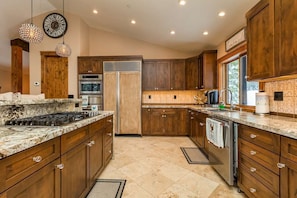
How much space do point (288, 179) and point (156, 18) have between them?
11.8ft

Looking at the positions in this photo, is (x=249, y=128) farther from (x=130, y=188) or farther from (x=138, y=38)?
(x=138, y=38)

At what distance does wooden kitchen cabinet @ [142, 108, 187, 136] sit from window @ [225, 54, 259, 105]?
148 cm

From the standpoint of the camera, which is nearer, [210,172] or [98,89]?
[210,172]

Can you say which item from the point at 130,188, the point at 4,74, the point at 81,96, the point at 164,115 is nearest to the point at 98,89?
the point at 81,96

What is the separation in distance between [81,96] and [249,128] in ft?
14.3

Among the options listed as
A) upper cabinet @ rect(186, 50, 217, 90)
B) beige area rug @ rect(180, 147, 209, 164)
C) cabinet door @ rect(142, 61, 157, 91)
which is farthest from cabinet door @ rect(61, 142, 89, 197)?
upper cabinet @ rect(186, 50, 217, 90)

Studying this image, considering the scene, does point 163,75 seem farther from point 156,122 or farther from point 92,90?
point 92,90

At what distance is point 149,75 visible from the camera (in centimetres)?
520

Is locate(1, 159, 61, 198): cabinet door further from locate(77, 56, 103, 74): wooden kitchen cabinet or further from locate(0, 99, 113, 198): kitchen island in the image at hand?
locate(77, 56, 103, 74): wooden kitchen cabinet

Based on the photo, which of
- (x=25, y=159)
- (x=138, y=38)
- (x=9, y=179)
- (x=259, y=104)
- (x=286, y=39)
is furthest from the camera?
(x=138, y=38)

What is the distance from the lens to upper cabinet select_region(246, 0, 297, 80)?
5.34 feet

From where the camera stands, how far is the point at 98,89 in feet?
16.0

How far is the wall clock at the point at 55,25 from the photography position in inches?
197

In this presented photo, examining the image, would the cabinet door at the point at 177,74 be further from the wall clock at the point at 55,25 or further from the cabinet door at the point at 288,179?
the cabinet door at the point at 288,179
